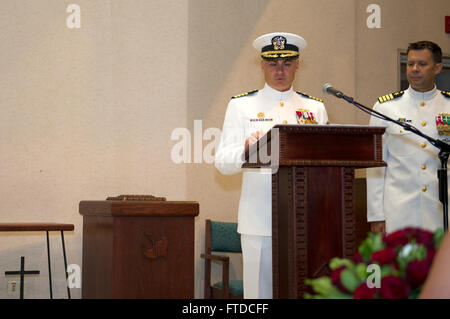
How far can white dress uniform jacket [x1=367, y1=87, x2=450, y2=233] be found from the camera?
10.6ft

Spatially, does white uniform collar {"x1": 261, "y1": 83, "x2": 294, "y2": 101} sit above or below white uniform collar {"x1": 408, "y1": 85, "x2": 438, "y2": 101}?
below

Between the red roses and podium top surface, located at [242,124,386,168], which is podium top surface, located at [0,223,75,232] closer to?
podium top surface, located at [242,124,386,168]

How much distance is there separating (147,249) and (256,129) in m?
0.81

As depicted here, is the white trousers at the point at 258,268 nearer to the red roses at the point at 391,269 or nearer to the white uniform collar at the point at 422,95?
the white uniform collar at the point at 422,95

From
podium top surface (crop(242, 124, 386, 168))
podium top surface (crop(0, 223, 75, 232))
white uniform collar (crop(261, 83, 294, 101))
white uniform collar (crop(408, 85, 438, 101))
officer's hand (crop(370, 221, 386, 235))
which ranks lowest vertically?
podium top surface (crop(0, 223, 75, 232))

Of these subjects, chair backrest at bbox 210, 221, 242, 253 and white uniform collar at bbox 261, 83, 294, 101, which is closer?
white uniform collar at bbox 261, 83, 294, 101

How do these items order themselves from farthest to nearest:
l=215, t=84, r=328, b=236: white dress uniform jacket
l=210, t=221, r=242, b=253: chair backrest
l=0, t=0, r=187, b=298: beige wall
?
1. l=210, t=221, r=242, b=253: chair backrest
2. l=0, t=0, r=187, b=298: beige wall
3. l=215, t=84, r=328, b=236: white dress uniform jacket

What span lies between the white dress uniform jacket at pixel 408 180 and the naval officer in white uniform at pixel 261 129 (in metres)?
0.44

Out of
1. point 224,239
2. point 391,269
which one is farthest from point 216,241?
point 391,269

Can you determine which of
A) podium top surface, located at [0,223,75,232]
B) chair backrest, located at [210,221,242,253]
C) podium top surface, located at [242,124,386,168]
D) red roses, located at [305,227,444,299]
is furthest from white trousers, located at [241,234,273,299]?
red roses, located at [305,227,444,299]

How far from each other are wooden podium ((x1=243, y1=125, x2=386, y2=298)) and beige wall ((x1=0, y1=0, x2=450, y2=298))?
2.65 metres

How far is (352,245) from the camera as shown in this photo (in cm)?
230
